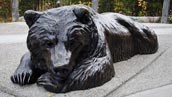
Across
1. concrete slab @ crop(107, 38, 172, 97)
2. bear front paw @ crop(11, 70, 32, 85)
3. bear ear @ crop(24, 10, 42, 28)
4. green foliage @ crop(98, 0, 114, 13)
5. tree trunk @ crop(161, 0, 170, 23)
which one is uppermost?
bear ear @ crop(24, 10, 42, 28)

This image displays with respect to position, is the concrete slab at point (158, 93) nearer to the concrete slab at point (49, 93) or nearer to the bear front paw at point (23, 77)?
the concrete slab at point (49, 93)

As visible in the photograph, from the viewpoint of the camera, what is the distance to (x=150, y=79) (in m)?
4.39

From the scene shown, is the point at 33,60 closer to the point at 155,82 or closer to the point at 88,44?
the point at 88,44

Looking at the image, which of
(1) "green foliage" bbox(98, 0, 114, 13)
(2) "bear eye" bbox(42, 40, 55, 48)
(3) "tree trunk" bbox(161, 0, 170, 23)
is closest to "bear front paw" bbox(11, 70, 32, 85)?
(2) "bear eye" bbox(42, 40, 55, 48)

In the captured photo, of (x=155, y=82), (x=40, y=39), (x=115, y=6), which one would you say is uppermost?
(x=40, y=39)

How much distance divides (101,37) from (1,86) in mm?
1248

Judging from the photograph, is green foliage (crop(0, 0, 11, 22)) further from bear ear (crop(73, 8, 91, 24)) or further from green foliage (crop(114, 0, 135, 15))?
bear ear (crop(73, 8, 91, 24))

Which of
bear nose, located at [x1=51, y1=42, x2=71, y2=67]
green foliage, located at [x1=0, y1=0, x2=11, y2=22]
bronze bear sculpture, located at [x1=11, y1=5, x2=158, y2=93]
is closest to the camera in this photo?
bear nose, located at [x1=51, y1=42, x2=71, y2=67]

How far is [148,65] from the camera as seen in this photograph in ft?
16.8

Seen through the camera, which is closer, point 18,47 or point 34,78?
point 34,78

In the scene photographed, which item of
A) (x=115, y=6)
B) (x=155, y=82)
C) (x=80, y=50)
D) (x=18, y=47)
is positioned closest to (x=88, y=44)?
(x=80, y=50)

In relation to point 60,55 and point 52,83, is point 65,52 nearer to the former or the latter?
point 60,55

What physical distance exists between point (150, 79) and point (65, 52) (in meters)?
1.28

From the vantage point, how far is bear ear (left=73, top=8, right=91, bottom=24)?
12.7 feet
